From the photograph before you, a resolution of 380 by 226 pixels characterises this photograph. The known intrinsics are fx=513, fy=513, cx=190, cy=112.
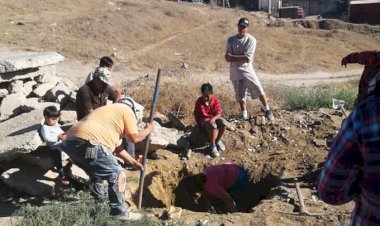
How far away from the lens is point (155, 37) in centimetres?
2341

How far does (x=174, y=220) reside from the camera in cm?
566

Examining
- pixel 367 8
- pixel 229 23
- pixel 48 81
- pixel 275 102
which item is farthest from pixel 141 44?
pixel 367 8

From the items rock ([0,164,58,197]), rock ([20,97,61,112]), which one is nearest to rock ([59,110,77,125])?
rock ([20,97,61,112])

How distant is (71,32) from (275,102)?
11448mm

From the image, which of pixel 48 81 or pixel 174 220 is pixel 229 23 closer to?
pixel 48 81

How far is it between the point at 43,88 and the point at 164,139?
→ 2.19 meters

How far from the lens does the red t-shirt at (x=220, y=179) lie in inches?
263

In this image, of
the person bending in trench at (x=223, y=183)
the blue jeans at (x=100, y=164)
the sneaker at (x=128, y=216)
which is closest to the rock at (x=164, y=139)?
the person bending in trench at (x=223, y=183)

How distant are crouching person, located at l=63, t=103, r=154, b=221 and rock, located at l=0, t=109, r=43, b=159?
88 cm

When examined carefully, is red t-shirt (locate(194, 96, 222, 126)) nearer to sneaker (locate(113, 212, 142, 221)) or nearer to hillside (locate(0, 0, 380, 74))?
sneaker (locate(113, 212, 142, 221))

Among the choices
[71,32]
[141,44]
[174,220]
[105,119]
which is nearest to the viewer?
[105,119]

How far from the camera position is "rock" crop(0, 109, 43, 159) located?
586 cm

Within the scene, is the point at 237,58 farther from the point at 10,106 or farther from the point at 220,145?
the point at 10,106

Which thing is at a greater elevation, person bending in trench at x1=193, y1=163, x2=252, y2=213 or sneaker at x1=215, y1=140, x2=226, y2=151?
sneaker at x1=215, y1=140, x2=226, y2=151
